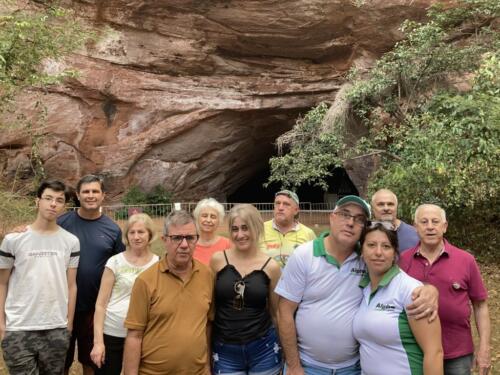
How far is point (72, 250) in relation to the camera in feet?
9.90

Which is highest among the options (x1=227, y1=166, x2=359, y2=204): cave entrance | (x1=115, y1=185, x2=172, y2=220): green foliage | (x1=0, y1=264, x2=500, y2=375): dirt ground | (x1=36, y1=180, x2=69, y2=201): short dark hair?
(x1=227, y1=166, x2=359, y2=204): cave entrance

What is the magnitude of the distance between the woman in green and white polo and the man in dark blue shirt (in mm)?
1969

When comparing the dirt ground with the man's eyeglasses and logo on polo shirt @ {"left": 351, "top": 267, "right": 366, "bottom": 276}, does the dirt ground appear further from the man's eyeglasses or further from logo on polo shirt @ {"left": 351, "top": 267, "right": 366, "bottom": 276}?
logo on polo shirt @ {"left": 351, "top": 267, "right": 366, "bottom": 276}

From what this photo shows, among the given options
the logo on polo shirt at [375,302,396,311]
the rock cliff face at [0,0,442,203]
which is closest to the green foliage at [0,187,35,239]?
the rock cliff face at [0,0,442,203]

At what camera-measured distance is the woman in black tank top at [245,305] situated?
8.15ft

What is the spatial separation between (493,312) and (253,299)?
5559 millimetres

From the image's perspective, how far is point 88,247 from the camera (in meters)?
3.22

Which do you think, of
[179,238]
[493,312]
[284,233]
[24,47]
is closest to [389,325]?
[179,238]

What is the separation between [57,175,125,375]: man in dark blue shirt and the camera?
3.21 metres

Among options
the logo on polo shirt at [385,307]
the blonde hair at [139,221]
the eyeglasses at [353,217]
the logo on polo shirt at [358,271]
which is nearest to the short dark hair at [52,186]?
the blonde hair at [139,221]

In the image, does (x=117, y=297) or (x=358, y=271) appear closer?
(x=358, y=271)

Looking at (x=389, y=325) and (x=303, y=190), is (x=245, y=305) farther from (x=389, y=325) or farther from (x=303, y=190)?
(x=303, y=190)

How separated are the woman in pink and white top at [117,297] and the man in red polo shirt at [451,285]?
1747 millimetres

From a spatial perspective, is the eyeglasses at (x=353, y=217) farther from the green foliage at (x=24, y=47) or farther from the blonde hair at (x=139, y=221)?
the green foliage at (x=24, y=47)
